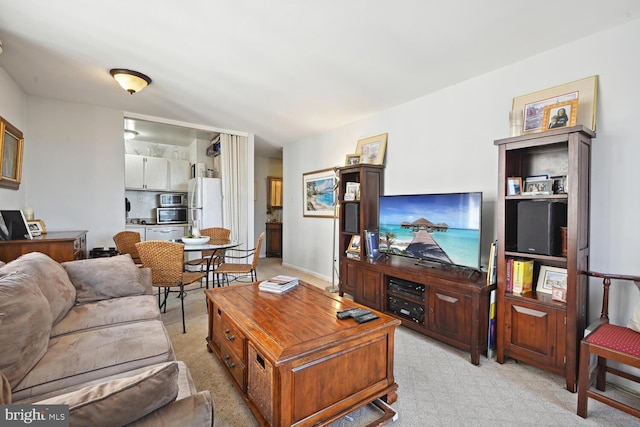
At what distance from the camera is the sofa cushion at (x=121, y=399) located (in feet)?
2.40

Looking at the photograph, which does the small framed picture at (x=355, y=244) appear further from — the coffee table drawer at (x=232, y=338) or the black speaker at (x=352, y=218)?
the coffee table drawer at (x=232, y=338)

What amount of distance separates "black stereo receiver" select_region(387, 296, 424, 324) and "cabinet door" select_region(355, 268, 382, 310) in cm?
14

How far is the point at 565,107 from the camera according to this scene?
2.28 m

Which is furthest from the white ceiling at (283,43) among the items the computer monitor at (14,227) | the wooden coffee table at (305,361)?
the wooden coffee table at (305,361)

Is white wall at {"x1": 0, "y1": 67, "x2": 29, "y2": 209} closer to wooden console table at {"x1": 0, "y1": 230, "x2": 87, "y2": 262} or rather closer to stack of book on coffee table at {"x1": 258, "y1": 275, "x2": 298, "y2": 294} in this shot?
wooden console table at {"x1": 0, "y1": 230, "x2": 87, "y2": 262}

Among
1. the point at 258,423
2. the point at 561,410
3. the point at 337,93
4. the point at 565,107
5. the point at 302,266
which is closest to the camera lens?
the point at 258,423

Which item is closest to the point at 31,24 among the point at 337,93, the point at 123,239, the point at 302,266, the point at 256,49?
the point at 256,49

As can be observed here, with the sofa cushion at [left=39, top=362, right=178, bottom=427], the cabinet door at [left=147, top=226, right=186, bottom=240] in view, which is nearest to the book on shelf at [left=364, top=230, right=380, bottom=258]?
the sofa cushion at [left=39, top=362, right=178, bottom=427]

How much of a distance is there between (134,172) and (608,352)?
22.0 ft

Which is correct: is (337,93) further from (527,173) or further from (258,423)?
(258,423)

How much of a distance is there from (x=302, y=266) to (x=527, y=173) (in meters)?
3.94

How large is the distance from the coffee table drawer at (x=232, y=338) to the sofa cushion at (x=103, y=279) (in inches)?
34.0

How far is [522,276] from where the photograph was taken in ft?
7.56

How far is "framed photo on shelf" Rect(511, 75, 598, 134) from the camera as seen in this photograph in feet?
7.22
